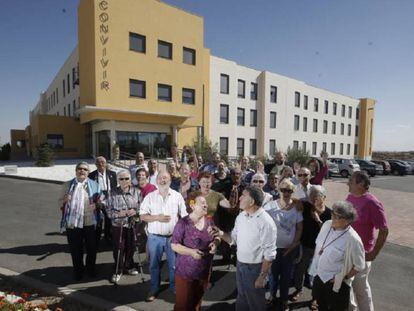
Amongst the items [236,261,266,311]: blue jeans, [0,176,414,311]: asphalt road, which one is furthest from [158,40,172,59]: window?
[236,261,266,311]: blue jeans

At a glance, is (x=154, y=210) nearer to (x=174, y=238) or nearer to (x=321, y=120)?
(x=174, y=238)

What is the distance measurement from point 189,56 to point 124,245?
2169 centimetres

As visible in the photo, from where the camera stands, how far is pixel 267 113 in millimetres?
31094

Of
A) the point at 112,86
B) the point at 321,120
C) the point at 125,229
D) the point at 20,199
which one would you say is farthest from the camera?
the point at 321,120

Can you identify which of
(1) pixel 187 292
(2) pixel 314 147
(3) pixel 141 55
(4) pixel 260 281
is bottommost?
(1) pixel 187 292

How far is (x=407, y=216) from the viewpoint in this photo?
9.38m

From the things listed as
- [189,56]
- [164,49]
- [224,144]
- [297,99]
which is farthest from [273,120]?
[164,49]

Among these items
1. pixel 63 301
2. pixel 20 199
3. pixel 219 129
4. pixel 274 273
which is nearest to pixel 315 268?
pixel 274 273

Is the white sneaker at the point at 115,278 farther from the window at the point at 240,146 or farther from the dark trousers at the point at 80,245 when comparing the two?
the window at the point at 240,146

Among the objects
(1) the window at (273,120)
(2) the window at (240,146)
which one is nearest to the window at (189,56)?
(2) the window at (240,146)

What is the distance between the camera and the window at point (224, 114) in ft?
90.7

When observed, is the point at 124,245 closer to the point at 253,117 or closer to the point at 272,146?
the point at 253,117

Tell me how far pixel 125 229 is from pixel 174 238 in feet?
5.54

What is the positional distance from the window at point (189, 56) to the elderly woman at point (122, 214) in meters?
20.7
